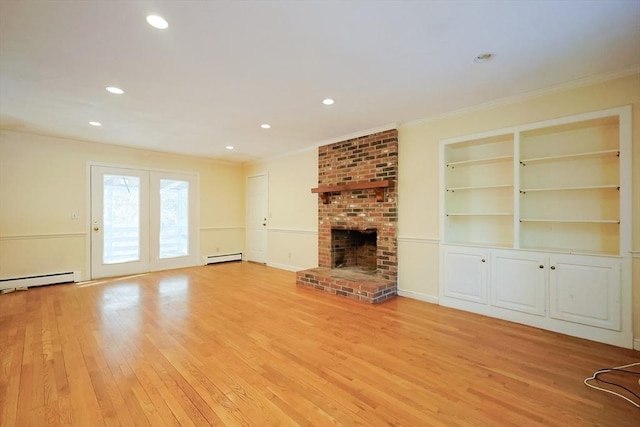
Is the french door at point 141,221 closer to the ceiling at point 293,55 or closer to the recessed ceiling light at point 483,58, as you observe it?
the ceiling at point 293,55

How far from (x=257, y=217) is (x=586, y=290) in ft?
19.6

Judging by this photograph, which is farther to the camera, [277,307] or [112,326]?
[277,307]

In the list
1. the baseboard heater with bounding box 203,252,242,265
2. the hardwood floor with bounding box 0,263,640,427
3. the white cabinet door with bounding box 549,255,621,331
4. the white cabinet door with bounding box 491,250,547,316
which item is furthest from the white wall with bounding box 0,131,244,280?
the white cabinet door with bounding box 549,255,621,331

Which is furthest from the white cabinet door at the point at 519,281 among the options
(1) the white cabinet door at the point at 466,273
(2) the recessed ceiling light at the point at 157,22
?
(2) the recessed ceiling light at the point at 157,22

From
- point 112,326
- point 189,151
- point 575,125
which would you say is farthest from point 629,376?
point 189,151

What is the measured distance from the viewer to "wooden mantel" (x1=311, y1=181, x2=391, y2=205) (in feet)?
13.7

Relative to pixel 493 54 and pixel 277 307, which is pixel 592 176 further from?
pixel 277 307

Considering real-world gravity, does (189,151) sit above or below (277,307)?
above

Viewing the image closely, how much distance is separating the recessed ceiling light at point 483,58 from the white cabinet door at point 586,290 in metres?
2.09

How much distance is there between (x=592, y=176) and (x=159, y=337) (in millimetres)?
4686

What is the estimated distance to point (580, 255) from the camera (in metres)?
2.78

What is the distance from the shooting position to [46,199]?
4789mm

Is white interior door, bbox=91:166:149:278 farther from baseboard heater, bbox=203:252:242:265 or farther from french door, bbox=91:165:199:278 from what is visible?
baseboard heater, bbox=203:252:242:265

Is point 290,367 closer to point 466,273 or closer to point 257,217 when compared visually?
point 466,273
